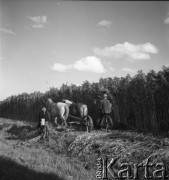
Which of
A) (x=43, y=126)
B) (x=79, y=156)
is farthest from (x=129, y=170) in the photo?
(x=43, y=126)

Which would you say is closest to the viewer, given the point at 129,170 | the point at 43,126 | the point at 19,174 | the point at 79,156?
the point at 19,174

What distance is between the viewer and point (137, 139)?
8664 mm

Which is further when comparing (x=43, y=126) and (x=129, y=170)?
(x=43, y=126)

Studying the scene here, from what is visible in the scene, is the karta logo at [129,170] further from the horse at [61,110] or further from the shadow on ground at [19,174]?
the horse at [61,110]

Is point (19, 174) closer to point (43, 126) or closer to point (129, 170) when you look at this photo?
point (129, 170)

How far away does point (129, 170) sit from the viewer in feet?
21.6

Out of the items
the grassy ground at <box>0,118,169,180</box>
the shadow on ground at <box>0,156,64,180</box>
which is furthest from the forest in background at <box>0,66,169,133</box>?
the shadow on ground at <box>0,156,64,180</box>

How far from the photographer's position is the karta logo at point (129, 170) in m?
6.11

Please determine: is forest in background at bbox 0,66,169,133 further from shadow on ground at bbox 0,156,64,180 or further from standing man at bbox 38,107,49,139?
shadow on ground at bbox 0,156,64,180

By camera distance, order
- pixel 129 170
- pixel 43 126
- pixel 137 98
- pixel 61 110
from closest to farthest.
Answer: pixel 129 170, pixel 43 126, pixel 137 98, pixel 61 110

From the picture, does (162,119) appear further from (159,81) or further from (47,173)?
(47,173)

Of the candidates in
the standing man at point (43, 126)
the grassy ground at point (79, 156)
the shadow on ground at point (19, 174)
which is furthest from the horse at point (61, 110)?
the shadow on ground at point (19, 174)

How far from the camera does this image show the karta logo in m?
6.11

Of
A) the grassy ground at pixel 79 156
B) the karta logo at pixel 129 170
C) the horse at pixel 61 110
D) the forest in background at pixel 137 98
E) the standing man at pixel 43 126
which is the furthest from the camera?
the horse at pixel 61 110
